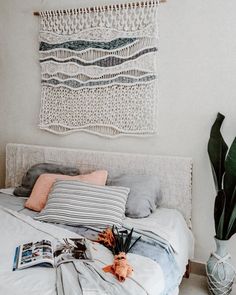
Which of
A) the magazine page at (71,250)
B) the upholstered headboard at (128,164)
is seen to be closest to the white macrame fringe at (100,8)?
the upholstered headboard at (128,164)

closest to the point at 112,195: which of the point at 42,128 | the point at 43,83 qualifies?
the point at 42,128

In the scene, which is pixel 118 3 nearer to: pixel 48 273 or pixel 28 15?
pixel 28 15

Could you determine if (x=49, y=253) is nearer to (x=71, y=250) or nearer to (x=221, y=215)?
(x=71, y=250)

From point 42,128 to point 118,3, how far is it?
4.39ft

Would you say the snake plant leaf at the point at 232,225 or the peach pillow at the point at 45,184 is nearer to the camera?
the snake plant leaf at the point at 232,225

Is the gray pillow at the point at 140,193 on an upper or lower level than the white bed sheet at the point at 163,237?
upper

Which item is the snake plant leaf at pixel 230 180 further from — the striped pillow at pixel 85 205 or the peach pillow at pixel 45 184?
the peach pillow at pixel 45 184

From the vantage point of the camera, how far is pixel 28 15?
314 centimetres

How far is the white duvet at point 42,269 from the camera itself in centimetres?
Result: 142

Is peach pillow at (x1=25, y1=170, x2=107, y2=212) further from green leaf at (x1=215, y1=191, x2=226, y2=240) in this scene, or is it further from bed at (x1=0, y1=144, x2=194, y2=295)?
green leaf at (x1=215, y1=191, x2=226, y2=240)

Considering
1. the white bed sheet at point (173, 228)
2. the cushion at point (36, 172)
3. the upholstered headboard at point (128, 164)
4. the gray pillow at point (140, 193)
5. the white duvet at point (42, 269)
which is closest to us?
the white duvet at point (42, 269)

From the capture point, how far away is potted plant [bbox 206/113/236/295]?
2199mm

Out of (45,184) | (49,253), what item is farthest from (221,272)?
(45,184)

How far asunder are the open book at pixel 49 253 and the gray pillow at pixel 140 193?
57cm
